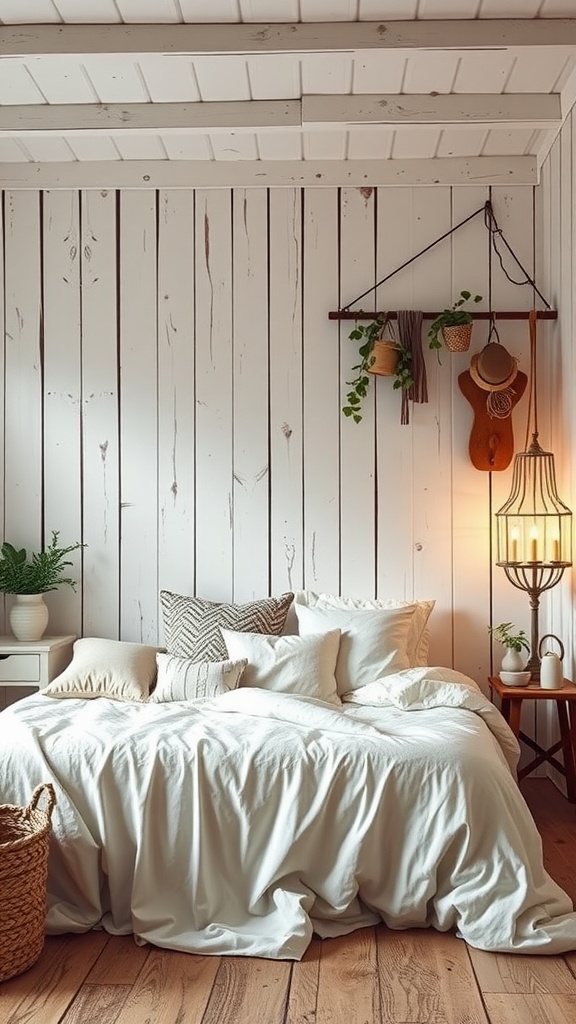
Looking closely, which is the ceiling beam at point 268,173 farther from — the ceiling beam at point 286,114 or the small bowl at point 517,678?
the small bowl at point 517,678

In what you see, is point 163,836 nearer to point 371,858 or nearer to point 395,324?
point 371,858

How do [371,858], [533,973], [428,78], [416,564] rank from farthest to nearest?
[416,564] < [428,78] < [371,858] < [533,973]

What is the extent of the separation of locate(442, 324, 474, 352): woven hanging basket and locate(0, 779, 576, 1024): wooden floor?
2442 mm

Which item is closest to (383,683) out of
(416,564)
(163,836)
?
(416,564)

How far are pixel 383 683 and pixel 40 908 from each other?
62.5 inches

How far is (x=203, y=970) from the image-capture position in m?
2.71

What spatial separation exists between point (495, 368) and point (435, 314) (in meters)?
0.42

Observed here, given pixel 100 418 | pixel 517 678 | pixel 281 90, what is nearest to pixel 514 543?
pixel 517 678

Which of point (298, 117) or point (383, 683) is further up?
point (298, 117)

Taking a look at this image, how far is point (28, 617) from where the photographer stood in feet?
14.4

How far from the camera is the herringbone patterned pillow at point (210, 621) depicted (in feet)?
13.4

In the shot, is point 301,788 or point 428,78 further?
point 428,78

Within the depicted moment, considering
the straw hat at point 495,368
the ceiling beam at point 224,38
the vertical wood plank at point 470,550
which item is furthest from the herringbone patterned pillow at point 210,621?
the ceiling beam at point 224,38

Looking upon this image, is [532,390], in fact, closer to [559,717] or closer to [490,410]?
[490,410]
